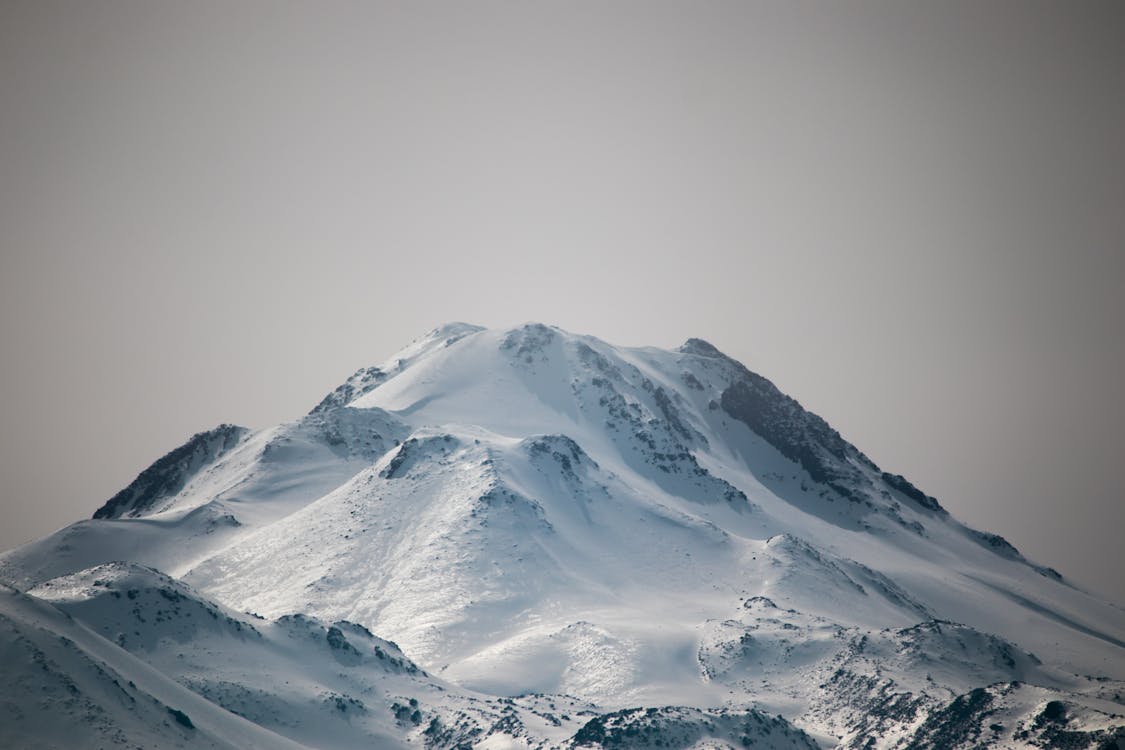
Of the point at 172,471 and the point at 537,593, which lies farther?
the point at 172,471

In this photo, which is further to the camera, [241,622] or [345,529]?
[345,529]

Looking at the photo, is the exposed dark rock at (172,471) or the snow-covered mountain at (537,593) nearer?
the snow-covered mountain at (537,593)

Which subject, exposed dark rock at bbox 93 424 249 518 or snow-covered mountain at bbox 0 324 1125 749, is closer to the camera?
snow-covered mountain at bbox 0 324 1125 749

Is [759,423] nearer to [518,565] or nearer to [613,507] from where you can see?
[613,507]

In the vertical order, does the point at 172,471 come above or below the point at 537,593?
above

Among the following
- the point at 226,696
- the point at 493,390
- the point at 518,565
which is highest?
the point at 493,390

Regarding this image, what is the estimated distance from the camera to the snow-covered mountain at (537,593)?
73375 mm

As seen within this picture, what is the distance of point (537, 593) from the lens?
113250 millimetres

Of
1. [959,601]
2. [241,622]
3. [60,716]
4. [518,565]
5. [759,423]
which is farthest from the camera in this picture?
[759,423]

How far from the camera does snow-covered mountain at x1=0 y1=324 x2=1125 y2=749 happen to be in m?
73.4

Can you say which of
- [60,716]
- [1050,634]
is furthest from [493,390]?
[60,716]

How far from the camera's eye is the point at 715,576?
12594 cm

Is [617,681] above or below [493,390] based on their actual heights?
below

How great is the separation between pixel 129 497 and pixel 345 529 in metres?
65.9
